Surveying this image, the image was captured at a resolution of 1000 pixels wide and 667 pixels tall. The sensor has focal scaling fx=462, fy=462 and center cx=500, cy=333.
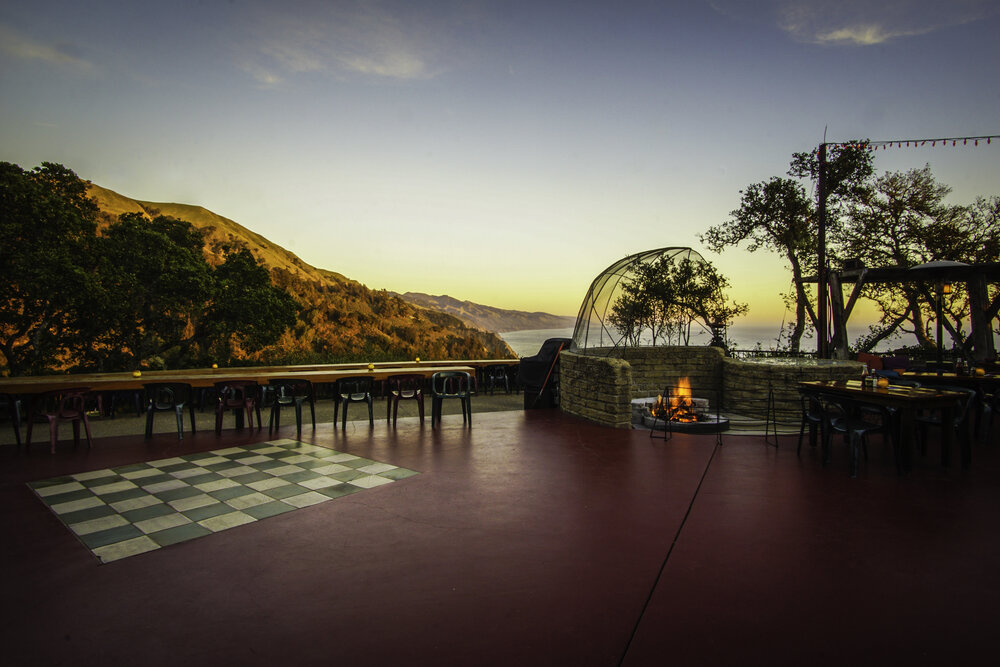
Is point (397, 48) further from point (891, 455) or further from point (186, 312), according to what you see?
point (891, 455)

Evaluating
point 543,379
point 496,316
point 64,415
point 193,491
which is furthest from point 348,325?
point 496,316

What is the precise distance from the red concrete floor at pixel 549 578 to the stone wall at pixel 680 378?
2.33 meters

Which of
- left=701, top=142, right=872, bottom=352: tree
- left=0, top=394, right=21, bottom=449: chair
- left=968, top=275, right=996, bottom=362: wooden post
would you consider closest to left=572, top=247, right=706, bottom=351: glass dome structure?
left=968, top=275, right=996, bottom=362: wooden post

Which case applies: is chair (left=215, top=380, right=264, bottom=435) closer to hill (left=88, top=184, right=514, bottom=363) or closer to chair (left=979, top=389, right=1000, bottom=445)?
hill (left=88, top=184, right=514, bottom=363)

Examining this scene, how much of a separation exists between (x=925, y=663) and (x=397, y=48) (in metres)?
9.97

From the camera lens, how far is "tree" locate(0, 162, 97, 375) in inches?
275

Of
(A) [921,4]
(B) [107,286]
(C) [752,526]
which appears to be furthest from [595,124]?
(B) [107,286]

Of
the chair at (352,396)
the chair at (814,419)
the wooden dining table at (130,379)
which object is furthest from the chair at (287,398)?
the chair at (814,419)

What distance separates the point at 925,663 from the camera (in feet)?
5.92

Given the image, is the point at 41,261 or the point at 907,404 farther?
the point at 41,261

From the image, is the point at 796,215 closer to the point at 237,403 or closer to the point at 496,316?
the point at 237,403

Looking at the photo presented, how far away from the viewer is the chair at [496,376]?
10.5 m

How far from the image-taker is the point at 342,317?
17.6 meters

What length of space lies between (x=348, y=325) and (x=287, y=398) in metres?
11.2
